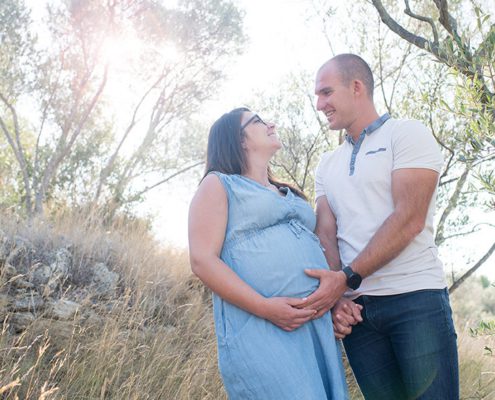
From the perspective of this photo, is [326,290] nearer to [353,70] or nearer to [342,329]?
[342,329]

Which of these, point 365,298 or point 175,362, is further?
point 175,362

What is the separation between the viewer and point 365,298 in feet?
8.81

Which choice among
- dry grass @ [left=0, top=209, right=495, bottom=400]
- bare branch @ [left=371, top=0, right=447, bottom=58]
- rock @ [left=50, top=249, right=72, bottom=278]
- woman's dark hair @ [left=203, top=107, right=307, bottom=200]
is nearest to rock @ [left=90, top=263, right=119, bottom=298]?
dry grass @ [left=0, top=209, right=495, bottom=400]

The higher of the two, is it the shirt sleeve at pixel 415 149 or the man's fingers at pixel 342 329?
the shirt sleeve at pixel 415 149

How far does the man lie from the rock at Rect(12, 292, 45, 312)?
2.92 m

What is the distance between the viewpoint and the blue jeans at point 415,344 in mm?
2496

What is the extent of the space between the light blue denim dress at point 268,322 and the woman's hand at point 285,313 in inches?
1.7

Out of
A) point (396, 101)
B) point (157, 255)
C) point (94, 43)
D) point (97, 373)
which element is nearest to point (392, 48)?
point (396, 101)

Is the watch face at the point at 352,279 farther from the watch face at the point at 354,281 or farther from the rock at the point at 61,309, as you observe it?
the rock at the point at 61,309

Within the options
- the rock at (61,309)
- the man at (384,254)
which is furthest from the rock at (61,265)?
the man at (384,254)

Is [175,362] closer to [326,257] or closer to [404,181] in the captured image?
[326,257]

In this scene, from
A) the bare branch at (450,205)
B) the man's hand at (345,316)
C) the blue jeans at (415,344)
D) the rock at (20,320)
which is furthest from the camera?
the bare branch at (450,205)

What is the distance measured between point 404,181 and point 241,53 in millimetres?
12998

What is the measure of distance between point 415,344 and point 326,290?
467mm
